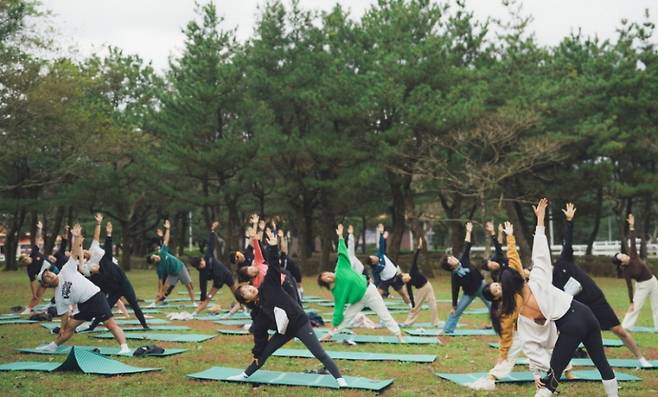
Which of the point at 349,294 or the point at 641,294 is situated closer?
the point at 349,294

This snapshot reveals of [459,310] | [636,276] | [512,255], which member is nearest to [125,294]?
[459,310]

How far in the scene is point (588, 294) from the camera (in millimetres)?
8781

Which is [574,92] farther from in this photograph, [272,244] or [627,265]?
[272,244]

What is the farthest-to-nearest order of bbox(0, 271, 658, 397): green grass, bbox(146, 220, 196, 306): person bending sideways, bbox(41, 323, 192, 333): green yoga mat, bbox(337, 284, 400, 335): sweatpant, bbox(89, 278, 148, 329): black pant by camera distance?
1. bbox(146, 220, 196, 306): person bending sideways
2. bbox(41, 323, 192, 333): green yoga mat
3. bbox(89, 278, 148, 329): black pant
4. bbox(337, 284, 400, 335): sweatpant
5. bbox(0, 271, 658, 397): green grass

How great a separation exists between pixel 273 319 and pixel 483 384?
261 cm

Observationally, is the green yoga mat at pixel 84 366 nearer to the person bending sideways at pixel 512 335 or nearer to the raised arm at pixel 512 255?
the person bending sideways at pixel 512 335

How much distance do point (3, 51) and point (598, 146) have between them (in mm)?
22409

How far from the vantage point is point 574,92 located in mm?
28047

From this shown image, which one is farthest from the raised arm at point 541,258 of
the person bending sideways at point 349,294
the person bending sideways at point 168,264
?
the person bending sideways at point 168,264

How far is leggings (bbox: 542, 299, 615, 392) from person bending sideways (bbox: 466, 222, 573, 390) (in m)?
0.25

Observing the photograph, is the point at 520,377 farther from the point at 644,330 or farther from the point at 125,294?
the point at 125,294

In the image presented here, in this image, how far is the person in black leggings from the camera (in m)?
7.66

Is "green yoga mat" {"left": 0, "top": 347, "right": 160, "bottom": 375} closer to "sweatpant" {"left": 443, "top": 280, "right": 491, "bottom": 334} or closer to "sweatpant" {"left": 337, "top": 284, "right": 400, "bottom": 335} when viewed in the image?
"sweatpant" {"left": 337, "top": 284, "right": 400, "bottom": 335}

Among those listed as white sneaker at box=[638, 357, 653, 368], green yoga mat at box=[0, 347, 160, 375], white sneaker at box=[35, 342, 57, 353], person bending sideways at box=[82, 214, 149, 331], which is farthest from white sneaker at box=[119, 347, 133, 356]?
white sneaker at box=[638, 357, 653, 368]
